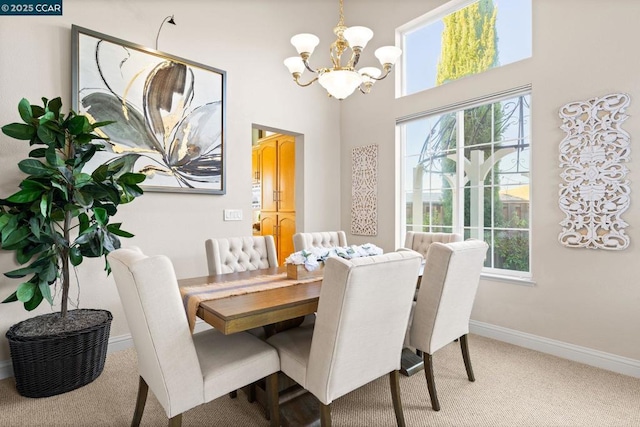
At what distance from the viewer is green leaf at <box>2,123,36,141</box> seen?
6.88 feet

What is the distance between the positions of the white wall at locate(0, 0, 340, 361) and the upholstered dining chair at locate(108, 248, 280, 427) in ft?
5.07

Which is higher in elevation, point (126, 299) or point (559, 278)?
point (126, 299)

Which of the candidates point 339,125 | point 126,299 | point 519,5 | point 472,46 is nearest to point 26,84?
point 126,299

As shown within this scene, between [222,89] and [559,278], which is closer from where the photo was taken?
[559,278]

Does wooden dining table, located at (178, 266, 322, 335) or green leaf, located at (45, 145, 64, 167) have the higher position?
green leaf, located at (45, 145, 64, 167)

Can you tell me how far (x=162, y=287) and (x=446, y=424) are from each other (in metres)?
1.65

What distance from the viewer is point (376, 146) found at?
13.6 ft

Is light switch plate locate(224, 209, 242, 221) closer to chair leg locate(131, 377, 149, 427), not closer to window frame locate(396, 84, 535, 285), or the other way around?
window frame locate(396, 84, 535, 285)

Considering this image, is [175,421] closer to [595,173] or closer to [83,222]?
[83,222]

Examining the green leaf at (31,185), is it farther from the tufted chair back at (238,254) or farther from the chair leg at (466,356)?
the chair leg at (466,356)

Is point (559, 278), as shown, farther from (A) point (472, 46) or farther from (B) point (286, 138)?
(B) point (286, 138)

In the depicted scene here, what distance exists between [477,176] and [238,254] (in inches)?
95.8

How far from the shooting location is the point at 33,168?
208cm

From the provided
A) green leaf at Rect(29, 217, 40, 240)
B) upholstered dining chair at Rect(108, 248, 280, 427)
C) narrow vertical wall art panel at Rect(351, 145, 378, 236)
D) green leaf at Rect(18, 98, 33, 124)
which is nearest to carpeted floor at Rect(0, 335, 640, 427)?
upholstered dining chair at Rect(108, 248, 280, 427)
